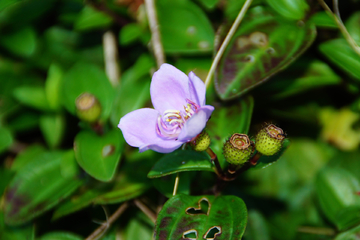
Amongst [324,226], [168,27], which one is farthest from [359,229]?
A: [168,27]

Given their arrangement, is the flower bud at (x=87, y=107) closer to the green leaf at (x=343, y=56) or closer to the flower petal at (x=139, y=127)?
the flower petal at (x=139, y=127)

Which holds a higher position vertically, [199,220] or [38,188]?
[199,220]

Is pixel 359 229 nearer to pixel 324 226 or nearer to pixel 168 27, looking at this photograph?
pixel 324 226

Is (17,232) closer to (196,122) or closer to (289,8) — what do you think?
(196,122)

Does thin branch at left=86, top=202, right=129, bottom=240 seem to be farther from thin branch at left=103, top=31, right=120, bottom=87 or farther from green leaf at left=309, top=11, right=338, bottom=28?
green leaf at left=309, top=11, right=338, bottom=28

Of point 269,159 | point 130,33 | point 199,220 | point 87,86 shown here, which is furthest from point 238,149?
point 130,33
